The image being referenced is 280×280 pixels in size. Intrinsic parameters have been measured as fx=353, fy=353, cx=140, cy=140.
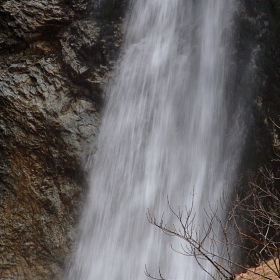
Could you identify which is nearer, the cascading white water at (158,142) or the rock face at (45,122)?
the cascading white water at (158,142)

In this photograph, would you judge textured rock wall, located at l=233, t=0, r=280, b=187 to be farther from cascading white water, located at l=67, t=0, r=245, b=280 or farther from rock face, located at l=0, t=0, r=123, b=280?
Answer: rock face, located at l=0, t=0, r=123, b=280

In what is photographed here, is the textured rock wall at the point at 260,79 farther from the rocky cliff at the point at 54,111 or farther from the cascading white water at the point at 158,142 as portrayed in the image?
the cascading white water at the point at 158,142

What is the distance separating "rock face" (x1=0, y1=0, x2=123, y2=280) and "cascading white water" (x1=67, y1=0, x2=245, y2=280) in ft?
1.48

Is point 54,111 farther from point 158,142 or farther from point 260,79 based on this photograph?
point 260,79

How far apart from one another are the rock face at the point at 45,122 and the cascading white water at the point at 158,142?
0.45 metres

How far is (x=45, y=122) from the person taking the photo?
8.39 metres

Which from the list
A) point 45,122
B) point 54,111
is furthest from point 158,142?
point 45,122

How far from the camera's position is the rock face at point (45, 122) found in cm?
809

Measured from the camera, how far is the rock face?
8.09 meters

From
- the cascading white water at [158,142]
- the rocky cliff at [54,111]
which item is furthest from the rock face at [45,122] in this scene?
the cascading white water at [158,142]

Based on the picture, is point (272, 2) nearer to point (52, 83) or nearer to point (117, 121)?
point (117, 121)

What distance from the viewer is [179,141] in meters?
8.60

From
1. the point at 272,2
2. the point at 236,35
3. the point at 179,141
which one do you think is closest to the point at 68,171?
the point at 179,141

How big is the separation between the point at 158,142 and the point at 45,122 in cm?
276
